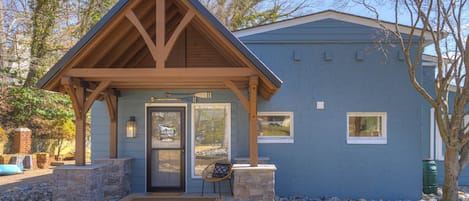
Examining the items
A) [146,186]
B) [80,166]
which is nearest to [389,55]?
[146,186]

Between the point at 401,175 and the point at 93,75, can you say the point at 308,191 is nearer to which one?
the point at 401,175

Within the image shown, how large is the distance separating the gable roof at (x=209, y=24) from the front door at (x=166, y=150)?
244 centimetres

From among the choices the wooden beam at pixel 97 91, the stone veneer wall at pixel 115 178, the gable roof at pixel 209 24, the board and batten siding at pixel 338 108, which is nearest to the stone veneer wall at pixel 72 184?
the stone veneer wall at pixel 115 178

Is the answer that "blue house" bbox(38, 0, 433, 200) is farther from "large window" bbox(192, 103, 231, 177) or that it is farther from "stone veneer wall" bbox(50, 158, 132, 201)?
"stone veneer wall" bbox(50, 158, 132, 201)

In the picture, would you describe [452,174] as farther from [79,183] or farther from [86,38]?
[86,38]

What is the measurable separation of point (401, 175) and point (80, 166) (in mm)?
6271

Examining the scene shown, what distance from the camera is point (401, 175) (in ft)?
24.9

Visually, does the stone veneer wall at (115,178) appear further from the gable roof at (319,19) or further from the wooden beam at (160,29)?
the gable roof at (319,19)

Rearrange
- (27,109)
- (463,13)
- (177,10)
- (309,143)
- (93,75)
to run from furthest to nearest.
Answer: (27,109)
(309,143)
(463,13)
(177,10)
(93,75)

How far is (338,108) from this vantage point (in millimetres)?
7691

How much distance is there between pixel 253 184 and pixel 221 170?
1492mm

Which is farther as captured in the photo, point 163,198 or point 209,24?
point 163,198

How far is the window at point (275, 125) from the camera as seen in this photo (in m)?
7.73

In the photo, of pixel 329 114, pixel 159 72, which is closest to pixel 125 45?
pixel 159 72
